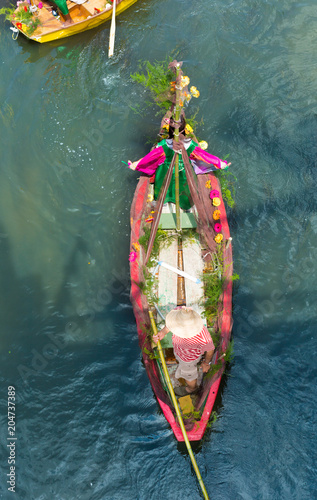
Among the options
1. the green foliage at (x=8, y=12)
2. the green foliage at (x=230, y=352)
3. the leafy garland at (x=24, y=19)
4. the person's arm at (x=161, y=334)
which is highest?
the green foliage at (x=8, y=12)

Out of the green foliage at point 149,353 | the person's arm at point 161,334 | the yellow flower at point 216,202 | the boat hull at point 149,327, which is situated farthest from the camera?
the yellow flower at point 216,202

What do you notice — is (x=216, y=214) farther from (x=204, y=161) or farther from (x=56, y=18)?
(x=56, y=18)

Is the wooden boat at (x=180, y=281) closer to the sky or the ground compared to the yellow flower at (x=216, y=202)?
closer to the ground

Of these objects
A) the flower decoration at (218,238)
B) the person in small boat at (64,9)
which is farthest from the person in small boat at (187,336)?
the person in small boat at (64,9)

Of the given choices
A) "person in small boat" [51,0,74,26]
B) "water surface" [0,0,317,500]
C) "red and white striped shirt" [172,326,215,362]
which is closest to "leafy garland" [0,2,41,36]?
"water surface" [0,0,317,500]

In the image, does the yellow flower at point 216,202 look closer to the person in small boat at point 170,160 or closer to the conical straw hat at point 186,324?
the person in small boat at point 170,160

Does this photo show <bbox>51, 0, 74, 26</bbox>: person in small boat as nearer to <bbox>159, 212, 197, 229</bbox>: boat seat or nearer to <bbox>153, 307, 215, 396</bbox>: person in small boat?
<bbox>159, 212, 197, 229</bbox>: boat seat

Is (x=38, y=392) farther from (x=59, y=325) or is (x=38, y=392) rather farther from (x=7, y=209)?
(x=7, y=209)

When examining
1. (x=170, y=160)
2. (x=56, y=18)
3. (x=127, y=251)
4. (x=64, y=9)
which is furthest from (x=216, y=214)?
(x=56, y=18)

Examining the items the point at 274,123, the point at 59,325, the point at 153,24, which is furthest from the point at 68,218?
the point at 153,24
